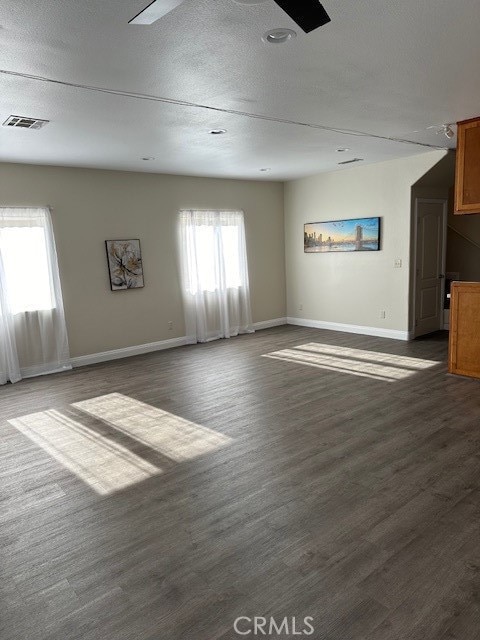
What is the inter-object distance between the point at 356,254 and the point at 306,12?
5844mm

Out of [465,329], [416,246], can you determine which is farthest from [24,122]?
[416,246]

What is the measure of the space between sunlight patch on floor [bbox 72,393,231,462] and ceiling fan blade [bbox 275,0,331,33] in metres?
2.90

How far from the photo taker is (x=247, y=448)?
139 inches

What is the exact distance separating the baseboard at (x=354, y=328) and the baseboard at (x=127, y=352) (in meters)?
2.51

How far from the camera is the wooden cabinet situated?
4863 mm

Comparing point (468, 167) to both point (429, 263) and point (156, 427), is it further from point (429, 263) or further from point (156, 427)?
point (156, 427)

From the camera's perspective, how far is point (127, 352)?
22.5 feet

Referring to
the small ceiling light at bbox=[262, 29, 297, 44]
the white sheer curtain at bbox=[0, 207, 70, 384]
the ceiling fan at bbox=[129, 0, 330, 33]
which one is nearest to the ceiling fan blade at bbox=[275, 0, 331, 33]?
the ceiling fan at bbox=[129, 0, 330, 33]

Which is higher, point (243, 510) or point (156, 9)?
point (156, 9)

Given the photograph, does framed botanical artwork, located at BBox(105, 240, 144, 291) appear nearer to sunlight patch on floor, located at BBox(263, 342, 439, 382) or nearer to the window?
the window

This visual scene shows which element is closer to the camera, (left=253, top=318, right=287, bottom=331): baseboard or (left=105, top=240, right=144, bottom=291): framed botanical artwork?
(left=105, top=240, right=144, bottom=291): framed botanical artwork

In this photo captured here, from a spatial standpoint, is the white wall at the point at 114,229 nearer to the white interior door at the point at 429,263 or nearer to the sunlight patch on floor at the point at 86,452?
the sunlight patch on floor at the point at 86,452

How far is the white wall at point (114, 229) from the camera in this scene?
600 cm

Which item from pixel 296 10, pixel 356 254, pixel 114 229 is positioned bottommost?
pixel 356 254
